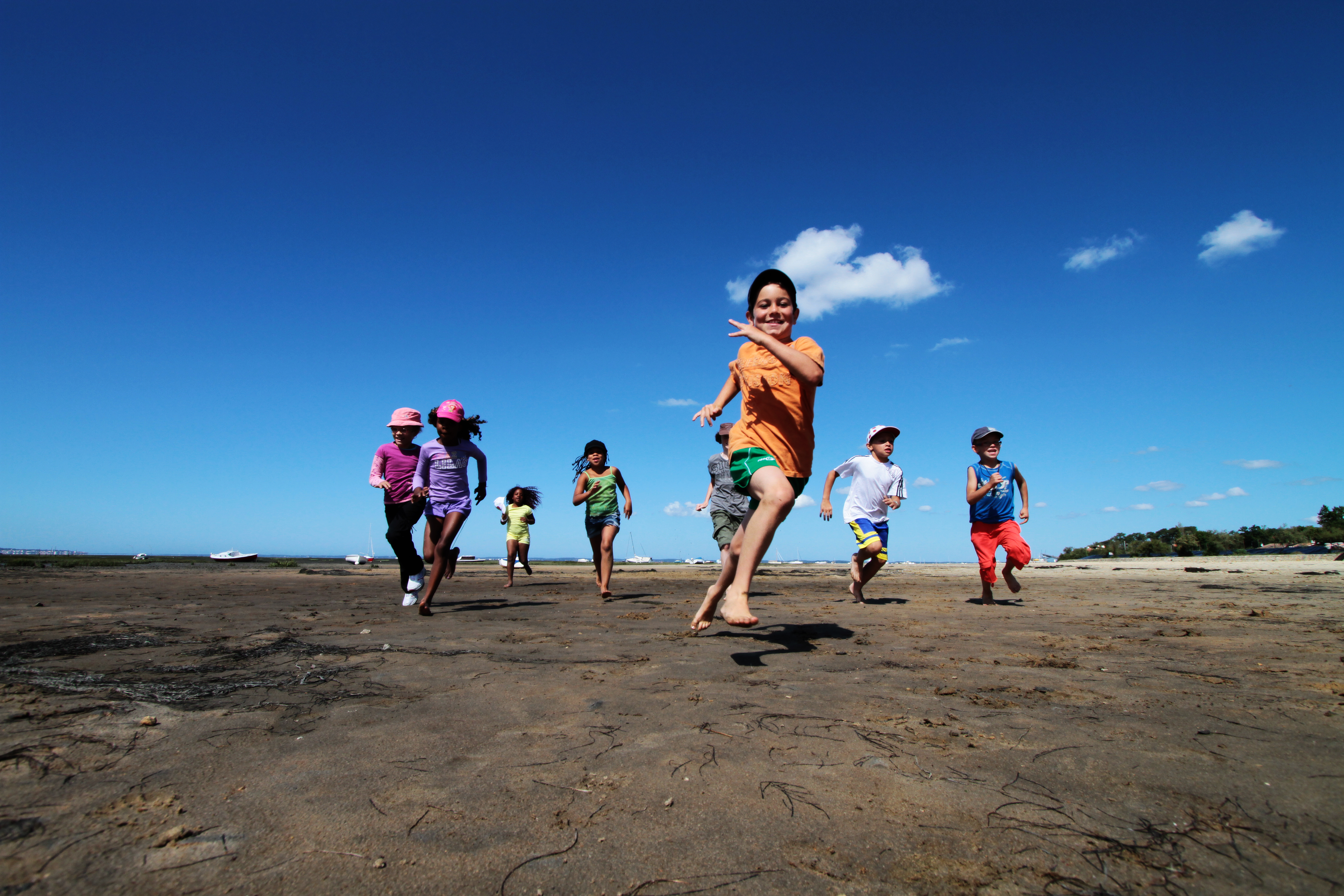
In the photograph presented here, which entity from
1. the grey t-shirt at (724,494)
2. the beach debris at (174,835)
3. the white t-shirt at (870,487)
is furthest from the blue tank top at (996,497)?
the beach debris at (174,835)

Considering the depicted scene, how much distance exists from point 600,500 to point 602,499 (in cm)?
4

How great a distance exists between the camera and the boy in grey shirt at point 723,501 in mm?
9297

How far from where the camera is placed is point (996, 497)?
7.38 meters

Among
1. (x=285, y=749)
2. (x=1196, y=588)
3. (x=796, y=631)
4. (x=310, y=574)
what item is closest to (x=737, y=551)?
(x=796, y=631)

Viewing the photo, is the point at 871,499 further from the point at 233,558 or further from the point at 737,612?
the point at 233,558

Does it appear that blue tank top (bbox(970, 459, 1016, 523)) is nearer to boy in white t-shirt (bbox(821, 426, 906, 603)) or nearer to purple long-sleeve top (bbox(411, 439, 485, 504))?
boy in white t-shirt (bbox(821, 426, 906, 603))

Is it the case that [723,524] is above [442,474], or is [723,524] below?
below

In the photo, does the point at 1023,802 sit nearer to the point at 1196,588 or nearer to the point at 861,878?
the point at 861,878

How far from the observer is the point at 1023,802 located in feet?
5.17

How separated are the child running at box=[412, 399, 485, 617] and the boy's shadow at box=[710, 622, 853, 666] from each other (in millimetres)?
3414

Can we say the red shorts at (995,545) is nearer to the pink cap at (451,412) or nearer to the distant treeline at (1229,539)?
the pink cap at (451,412)

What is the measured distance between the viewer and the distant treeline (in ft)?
75.4

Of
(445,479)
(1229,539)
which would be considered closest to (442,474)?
(445,479)

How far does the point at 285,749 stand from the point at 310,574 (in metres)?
15.5
